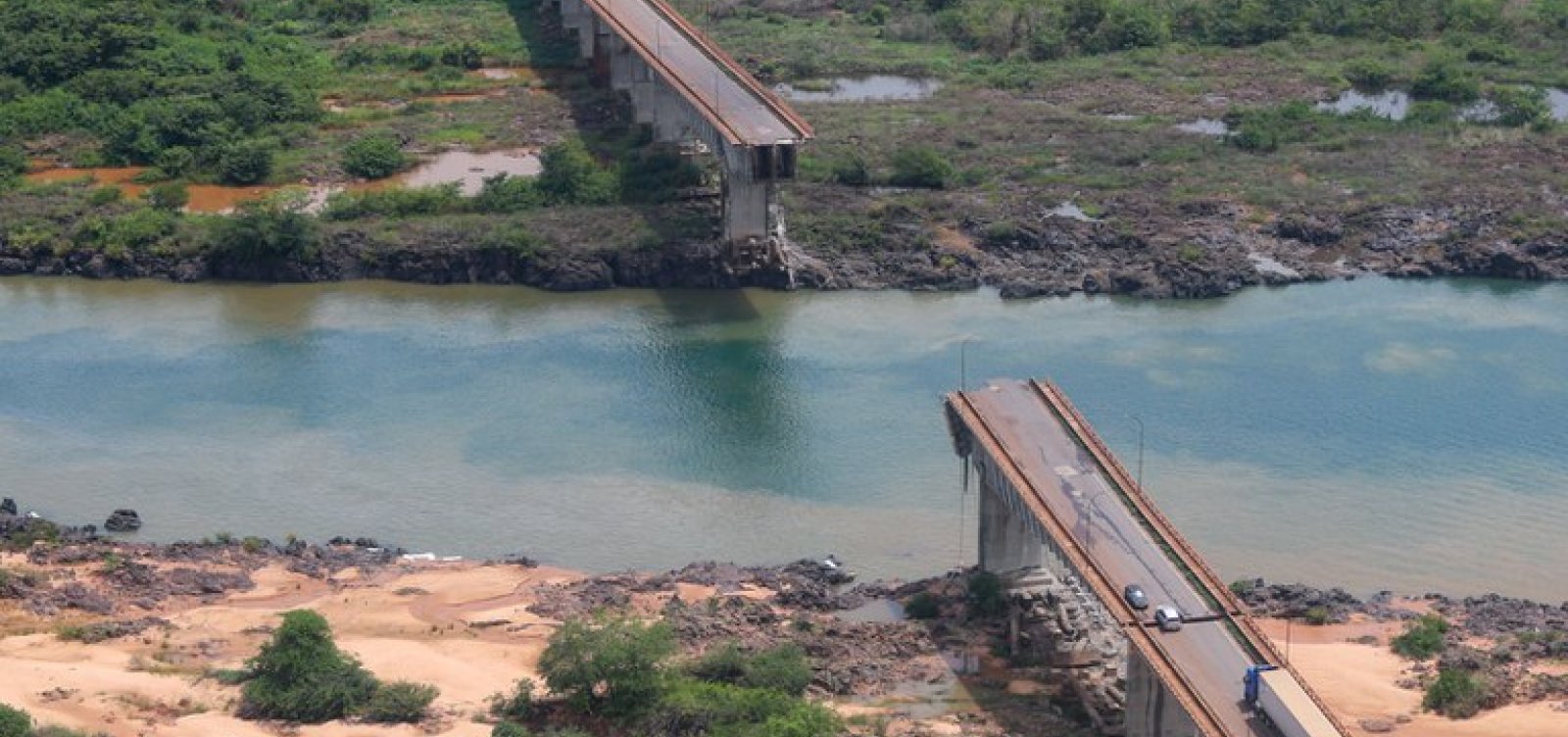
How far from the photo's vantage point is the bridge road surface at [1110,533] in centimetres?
4000

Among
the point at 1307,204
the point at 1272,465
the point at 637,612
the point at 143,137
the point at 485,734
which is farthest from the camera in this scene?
the point at 143,137

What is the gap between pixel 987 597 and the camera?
47.4 m

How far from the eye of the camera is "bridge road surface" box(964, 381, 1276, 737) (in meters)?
40.0

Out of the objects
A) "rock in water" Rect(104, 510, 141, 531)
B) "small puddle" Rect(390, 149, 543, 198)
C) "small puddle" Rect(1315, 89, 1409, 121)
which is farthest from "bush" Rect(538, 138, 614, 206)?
"small puddle" Rect(1315, 89, 1409, 121)

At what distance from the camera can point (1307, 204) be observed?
238 ft

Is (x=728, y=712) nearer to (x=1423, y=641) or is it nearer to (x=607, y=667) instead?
(x=607, y=667)

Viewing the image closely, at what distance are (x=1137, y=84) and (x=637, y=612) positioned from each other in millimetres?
44180

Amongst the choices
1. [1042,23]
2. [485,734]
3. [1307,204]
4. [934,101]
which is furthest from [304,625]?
[1042,23]

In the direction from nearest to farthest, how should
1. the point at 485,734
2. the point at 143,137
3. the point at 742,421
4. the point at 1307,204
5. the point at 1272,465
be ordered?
the point at 485,734, the point at 1272,465, the point at 742,421, the point at 1307,204, the point at 143,137

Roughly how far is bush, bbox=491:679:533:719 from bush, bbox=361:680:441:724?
1.18 m

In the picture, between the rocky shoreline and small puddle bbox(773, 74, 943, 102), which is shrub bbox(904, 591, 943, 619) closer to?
the rocky shoreline

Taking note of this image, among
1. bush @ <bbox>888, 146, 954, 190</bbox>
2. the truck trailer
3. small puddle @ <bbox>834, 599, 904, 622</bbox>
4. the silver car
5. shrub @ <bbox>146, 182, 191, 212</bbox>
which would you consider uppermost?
bush @ <bbox>888, 146, 954, 190</bbox>

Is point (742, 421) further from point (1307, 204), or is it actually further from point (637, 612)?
point (1307, 204)

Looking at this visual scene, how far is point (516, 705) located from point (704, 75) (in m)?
36.4
